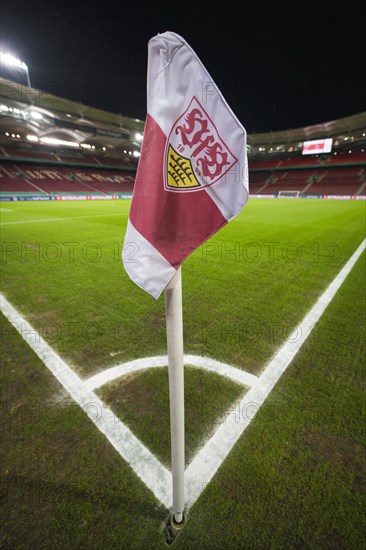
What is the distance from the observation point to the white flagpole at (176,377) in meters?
0.96

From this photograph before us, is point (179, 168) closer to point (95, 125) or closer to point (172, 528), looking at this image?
point (172, 528)

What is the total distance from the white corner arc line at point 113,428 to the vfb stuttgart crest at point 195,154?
1.64 meters

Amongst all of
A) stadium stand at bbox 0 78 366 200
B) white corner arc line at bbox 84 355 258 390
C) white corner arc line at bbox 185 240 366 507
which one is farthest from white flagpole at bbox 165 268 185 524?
stadium stand at bbox 0 78 366 200

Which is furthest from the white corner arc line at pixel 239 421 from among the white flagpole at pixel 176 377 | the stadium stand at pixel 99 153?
the stadium stand at pixel 99 153

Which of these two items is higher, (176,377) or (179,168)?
(179,168)

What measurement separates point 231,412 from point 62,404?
1.35 m

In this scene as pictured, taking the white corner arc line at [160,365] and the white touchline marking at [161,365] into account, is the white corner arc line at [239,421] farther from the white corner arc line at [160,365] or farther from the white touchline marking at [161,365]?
the white corner arc line at [160,365]

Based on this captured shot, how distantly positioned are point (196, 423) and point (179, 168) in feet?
5.79

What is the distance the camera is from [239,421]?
1848mm

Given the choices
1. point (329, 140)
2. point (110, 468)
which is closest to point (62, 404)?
point (110, 468)

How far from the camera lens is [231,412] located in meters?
1.92

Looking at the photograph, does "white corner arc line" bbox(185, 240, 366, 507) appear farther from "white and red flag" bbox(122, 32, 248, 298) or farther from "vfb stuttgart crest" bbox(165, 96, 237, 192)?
"vfb stuttgart crest" bbox(165, 96, 237, 192)

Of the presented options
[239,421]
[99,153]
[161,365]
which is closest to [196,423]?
[239,421]

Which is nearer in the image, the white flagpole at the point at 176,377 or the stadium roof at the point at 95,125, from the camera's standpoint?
the white flagpole at the point at 176,377
